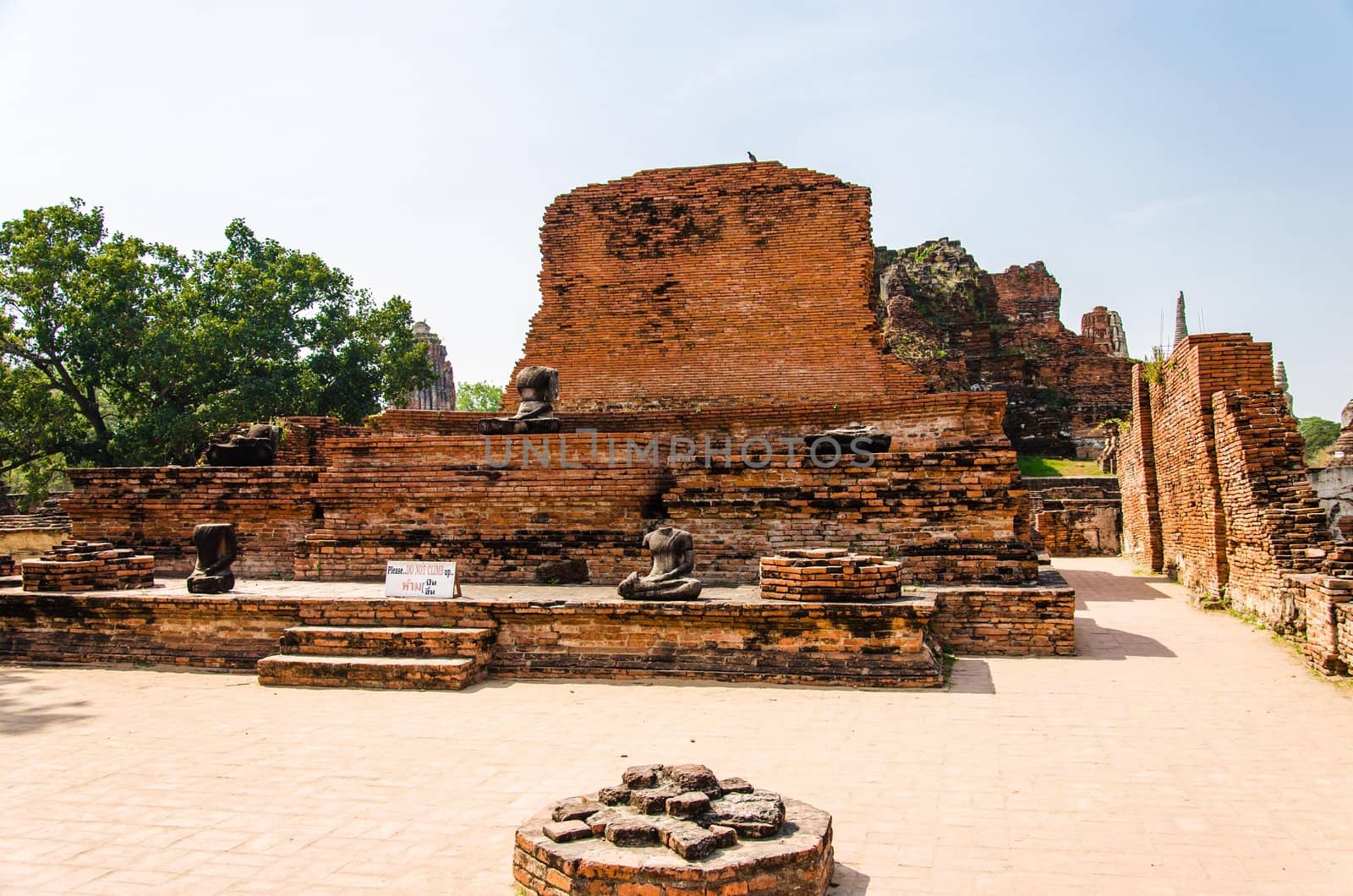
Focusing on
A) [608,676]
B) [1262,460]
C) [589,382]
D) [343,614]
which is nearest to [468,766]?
[608,676]

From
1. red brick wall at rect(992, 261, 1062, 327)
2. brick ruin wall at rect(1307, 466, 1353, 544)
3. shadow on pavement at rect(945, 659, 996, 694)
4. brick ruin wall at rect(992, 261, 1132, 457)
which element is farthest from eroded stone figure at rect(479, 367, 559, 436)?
red brick wall at rect(992, 261, 1062, 327)

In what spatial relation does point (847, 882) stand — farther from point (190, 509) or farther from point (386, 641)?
point (190, 509)

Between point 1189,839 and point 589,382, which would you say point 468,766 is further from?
point 589,382

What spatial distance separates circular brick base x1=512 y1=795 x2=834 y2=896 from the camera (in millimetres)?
2951

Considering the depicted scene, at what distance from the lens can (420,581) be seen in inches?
290

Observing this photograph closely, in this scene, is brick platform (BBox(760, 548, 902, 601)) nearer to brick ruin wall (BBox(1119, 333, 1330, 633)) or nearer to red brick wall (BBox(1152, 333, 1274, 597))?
brick ruin wall (BBox(1119, 333, 1330, 633))

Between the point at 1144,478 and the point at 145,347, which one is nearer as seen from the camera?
the point at 1144,478

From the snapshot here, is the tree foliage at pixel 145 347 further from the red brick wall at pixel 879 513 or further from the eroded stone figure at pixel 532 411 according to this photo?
the red brick wall at pixel 879 513

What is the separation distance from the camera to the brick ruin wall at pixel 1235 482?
884cm

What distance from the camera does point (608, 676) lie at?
6953mm

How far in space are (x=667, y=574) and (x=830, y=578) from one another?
1247 mm

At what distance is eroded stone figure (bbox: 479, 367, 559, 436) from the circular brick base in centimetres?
728

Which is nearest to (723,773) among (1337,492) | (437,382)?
(1337,492)

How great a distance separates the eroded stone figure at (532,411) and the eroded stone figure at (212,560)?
113 inches
